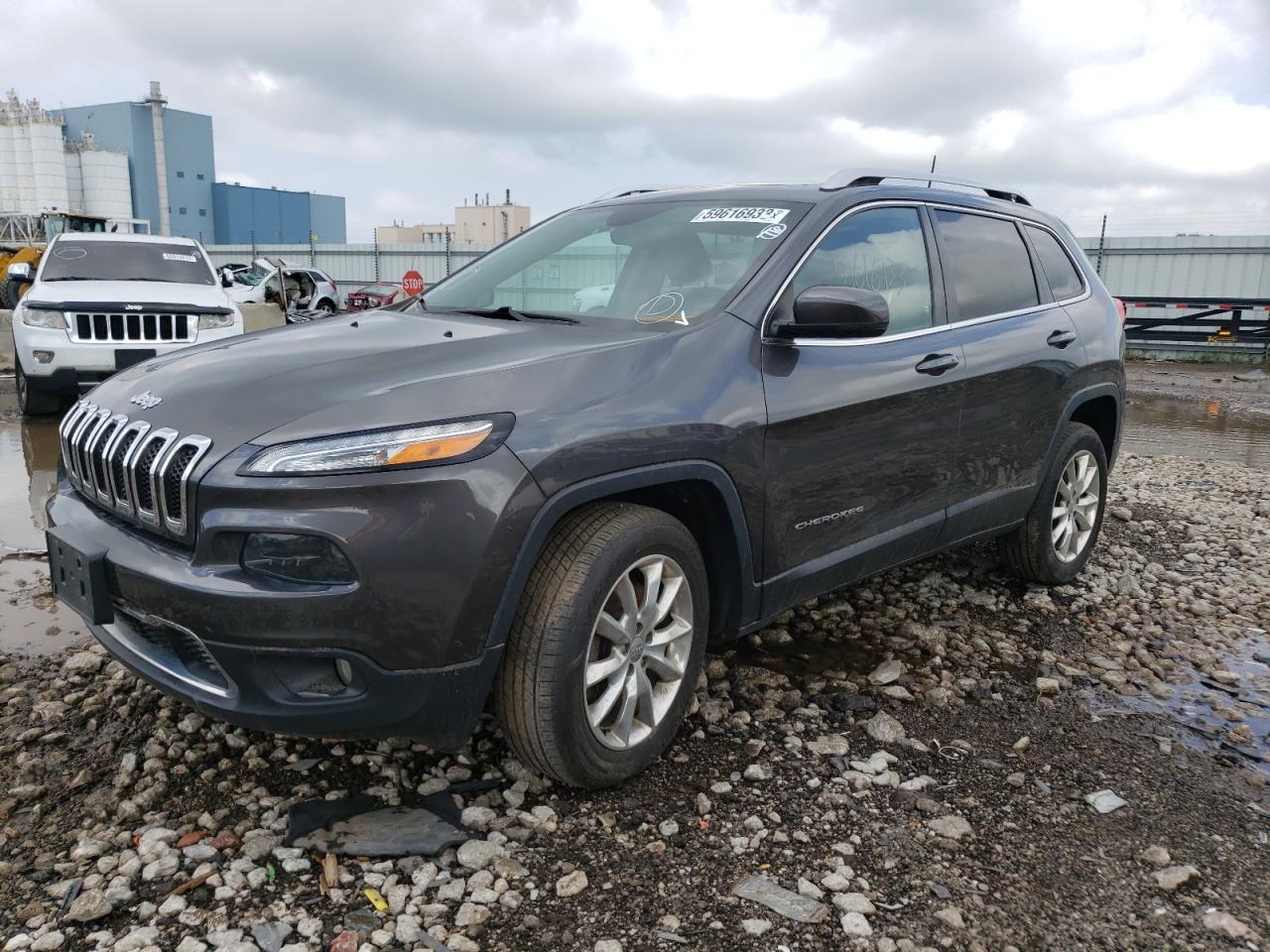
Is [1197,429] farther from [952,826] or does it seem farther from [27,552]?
[27,552]

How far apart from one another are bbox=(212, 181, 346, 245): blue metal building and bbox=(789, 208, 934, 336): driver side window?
5159 cm

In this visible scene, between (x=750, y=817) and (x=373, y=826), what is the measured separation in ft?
3.29

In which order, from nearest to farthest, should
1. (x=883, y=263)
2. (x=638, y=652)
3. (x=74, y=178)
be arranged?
(x=638, y=652)
(x=883, y=263)
(x=74, y=178)

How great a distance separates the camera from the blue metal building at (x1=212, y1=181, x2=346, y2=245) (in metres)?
52.3

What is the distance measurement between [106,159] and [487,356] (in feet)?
176

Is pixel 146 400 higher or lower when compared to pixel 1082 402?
higher

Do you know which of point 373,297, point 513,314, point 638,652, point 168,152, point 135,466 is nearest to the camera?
point 135,466

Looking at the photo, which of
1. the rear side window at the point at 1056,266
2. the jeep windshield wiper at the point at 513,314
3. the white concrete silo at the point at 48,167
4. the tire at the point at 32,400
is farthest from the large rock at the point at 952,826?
the white concrete silo at the point at 48,167

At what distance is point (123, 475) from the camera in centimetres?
252

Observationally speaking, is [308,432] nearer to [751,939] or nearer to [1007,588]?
[751,939]

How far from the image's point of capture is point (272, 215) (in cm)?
5509

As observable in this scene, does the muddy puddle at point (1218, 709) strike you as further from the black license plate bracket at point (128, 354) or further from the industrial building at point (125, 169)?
the industrial building at point (125, 169)

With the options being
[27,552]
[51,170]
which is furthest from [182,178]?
[27,552]

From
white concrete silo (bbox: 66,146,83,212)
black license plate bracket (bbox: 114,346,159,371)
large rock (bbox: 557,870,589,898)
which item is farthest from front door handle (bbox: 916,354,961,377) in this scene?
white concrete silo (bbox: 66,146,83,212)
